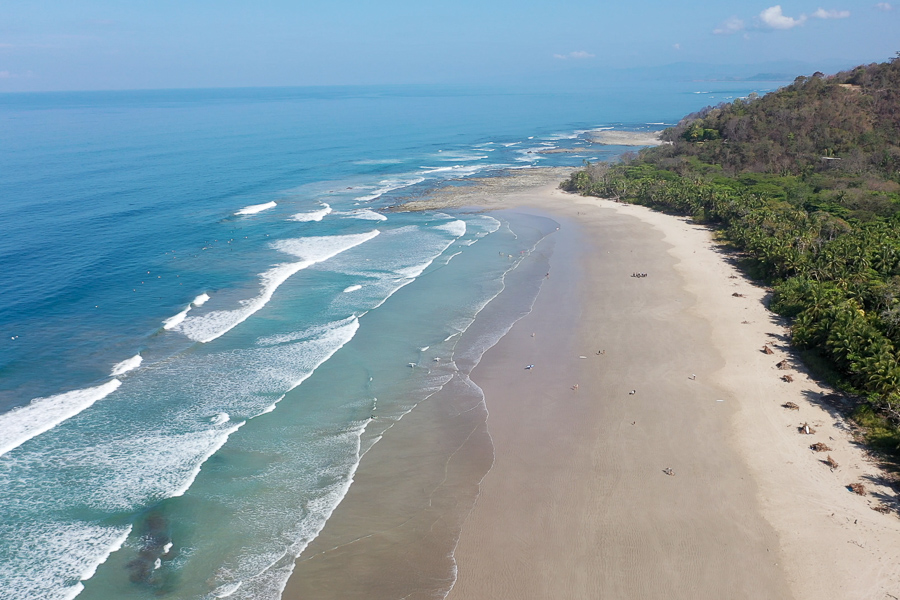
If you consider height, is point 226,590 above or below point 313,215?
below

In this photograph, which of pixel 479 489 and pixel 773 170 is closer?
pixel 479 489

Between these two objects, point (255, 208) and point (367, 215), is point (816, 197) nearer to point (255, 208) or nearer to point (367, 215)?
point (367, 215)

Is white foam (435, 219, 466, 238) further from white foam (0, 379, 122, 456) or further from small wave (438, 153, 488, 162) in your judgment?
small wave (438, 153, 488, 162)

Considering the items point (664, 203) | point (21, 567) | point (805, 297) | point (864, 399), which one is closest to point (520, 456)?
point (864, 399)

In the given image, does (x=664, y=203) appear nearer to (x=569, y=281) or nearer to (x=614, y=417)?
(x=569, y=281)

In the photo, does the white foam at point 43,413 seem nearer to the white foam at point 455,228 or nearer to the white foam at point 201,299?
the white foam at point 201,299

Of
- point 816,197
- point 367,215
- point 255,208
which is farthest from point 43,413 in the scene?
point 816,197

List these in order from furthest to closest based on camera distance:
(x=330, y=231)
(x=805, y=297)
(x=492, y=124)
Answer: (x=492, y=124), (x=330, y=231), (x=805, y=297)
